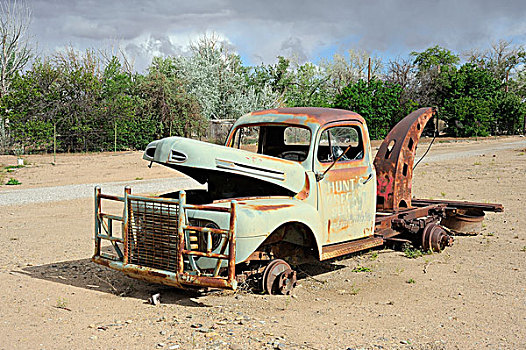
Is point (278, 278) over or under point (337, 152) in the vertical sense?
under

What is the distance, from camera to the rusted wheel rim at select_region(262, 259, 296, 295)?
599cm

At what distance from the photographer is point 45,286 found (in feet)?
21.3

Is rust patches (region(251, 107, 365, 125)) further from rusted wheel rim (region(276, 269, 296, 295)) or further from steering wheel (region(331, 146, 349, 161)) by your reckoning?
rusted wheel rim (region(276, 269, 296, 295))

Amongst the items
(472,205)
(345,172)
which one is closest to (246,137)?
(345,172)

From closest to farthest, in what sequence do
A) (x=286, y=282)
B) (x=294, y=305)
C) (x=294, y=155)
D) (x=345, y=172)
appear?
(x=294, y=305) < (x=286, y=282) < (x=345, y=172) < (x=294, y=155)

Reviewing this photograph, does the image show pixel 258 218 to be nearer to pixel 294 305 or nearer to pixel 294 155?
pixel 294 305

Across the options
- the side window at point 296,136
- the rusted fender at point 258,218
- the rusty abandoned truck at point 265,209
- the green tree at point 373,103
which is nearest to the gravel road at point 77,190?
the side window at point 296,136

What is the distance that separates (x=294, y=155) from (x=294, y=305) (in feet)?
6.54

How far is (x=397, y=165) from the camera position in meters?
8.34

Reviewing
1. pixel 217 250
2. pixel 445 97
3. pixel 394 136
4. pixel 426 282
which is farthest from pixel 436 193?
pixel 445 97

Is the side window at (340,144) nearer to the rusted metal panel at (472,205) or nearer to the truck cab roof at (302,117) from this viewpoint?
the truck cab roof at (302,117)

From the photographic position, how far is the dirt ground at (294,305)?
4.84 meters

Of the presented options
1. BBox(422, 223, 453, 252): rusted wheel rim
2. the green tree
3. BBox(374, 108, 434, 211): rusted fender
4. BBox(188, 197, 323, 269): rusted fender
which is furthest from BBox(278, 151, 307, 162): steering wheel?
the green tree

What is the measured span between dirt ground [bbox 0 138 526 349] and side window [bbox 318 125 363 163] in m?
1.54
